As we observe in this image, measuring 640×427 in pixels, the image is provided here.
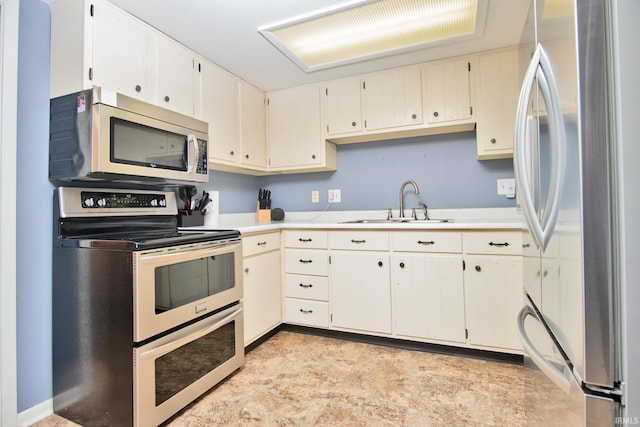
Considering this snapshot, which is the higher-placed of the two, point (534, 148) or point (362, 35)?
point (362, 35)

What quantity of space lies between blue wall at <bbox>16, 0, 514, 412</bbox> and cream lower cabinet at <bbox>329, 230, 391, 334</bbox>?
636 mm

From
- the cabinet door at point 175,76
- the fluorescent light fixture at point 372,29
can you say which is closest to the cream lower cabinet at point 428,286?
the fluorescent light fixture at point 372,29

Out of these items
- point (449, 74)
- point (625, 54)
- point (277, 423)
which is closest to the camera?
point (625, 54)

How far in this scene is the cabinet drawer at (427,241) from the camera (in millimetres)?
2084

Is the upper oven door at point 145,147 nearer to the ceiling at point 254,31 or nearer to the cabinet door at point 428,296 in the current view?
the ceiling at point 254,31

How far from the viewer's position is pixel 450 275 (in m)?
2.09

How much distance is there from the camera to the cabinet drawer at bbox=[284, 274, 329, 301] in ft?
8.05

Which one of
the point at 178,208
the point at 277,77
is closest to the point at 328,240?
the point at 178,208

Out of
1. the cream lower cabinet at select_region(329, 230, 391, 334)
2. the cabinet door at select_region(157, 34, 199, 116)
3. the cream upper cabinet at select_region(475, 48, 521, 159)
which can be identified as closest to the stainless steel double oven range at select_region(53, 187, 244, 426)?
the cabinet door at select_region(157, 34, 199, 116)

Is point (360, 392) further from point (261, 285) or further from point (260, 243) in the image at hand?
point (260, 243)

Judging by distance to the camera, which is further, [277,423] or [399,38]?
[399,38]

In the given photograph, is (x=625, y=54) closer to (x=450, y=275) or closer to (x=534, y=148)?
(x=534, y=148)

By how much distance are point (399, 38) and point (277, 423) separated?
7.85 ft

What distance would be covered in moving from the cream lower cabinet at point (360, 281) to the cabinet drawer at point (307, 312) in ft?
0.23
